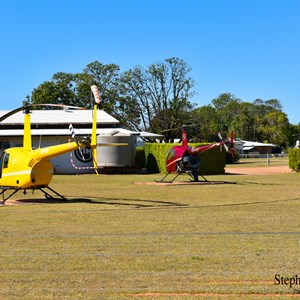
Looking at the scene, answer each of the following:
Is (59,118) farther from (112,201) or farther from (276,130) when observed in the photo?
(276,130)

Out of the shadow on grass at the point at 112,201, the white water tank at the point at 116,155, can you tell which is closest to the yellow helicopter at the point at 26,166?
the shadow on grass at the point at 112,201

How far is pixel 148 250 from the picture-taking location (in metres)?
9.95

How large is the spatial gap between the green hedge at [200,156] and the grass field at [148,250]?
18.1m

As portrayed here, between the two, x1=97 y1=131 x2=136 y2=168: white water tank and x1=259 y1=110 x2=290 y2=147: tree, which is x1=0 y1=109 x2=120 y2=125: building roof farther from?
x1=259 y1=110 x2=290 y2=147: tree

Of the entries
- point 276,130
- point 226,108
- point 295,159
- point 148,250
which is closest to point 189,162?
point 295,159

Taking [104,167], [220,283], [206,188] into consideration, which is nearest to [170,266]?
[220,283]

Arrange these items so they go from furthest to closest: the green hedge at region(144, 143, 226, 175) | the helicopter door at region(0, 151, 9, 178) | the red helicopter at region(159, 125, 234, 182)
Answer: the green hedge at region(144, 143, 226, 175) < the red helicopter at region(159, 125, 234, 182) < the helicopter door at region(0, 151, 9, 178)

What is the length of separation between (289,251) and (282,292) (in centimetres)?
259

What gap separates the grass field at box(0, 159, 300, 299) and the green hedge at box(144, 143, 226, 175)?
18.1m

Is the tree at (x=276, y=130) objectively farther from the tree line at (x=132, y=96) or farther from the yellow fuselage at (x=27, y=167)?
the yellow fuselage at (x=27, y=167)

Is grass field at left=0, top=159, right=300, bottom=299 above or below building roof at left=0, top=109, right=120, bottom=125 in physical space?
below

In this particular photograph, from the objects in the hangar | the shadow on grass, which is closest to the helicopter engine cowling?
the shadow on grass

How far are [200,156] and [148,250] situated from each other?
26.2 metres

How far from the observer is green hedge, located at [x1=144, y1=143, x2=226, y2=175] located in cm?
3647
